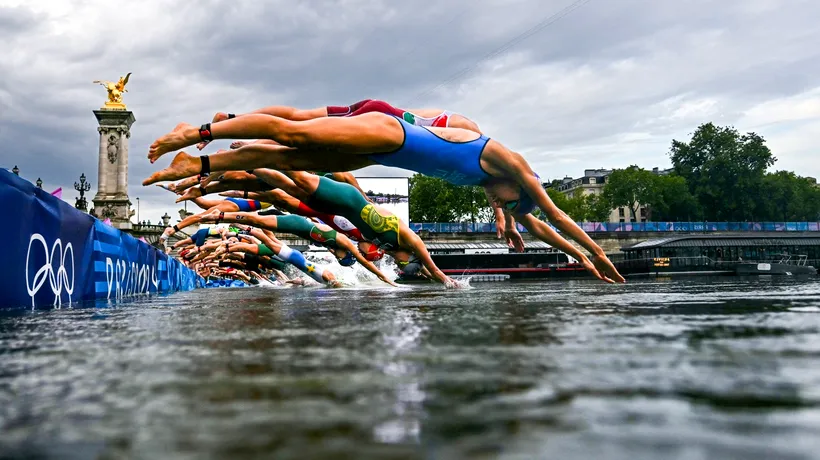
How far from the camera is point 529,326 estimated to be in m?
2.40

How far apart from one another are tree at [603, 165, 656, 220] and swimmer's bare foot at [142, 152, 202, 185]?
7795cm

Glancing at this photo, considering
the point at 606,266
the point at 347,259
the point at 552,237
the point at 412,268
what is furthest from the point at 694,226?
the point at 552,237

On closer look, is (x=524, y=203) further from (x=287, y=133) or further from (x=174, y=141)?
(x=174, y=141)

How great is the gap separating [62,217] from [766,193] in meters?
84.8

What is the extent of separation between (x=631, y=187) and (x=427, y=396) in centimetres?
8225

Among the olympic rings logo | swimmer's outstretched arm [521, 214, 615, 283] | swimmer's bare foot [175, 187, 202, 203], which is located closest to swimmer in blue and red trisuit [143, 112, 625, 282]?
swimmer's outstretched arm [521, 214, 615, 283]

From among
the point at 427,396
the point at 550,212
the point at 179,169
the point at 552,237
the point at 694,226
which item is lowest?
A: the point at 427,396

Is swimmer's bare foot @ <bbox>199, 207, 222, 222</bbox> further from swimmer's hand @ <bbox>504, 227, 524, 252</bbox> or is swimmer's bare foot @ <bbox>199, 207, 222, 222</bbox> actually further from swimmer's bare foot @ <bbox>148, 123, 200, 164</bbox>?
swimmer's bare foot @ <bbox>148, 123, 200, 164</bbox>

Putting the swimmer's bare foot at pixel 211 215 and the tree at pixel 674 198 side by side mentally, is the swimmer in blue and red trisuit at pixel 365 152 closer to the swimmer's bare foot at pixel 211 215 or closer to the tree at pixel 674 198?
the swimmer's bare foot at pixel 211 215

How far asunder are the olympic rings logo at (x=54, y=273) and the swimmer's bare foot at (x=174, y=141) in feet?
5.08

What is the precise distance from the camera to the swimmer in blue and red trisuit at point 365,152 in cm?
515

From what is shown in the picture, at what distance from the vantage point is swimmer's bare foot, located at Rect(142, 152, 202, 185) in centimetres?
560

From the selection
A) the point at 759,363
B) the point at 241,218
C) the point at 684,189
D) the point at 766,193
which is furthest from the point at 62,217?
the point at 766,193

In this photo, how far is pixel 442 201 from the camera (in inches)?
2913
